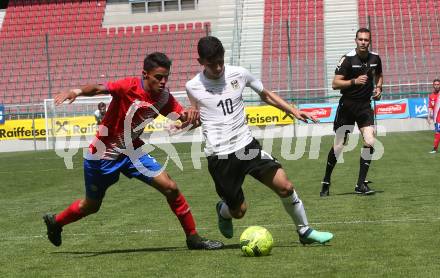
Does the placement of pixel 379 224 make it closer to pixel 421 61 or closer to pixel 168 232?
pixel 168 232

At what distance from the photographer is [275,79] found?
35688mm

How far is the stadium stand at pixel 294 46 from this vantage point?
35.4 meters

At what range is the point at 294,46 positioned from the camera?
38656mm

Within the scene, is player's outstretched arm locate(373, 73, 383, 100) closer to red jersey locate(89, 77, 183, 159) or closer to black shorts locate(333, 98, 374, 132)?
black shorts locate(333, 98, 374, 132)

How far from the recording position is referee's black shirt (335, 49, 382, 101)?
12023 millimetres

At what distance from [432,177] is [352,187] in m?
1.80

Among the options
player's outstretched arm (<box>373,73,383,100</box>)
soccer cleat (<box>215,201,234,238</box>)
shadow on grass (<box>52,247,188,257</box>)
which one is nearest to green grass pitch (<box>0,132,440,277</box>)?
shadow on grass (<box>52,247,188,257</box>)

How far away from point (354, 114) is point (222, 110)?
197 inches

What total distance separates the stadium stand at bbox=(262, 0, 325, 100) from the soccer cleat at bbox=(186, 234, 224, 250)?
84.4 ft

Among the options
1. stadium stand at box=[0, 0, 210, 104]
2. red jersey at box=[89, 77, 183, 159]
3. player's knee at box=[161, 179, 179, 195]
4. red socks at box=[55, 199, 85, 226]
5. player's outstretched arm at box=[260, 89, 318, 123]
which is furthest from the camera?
stadium stand at box=[0, 0, 210, 104]

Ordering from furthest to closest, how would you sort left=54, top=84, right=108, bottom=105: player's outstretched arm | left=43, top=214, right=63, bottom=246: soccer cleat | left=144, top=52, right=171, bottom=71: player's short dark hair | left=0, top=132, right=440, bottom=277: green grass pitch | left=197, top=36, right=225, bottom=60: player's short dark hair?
1. left=43, top=214, right=63, bottom=246: soccer cleat
2. left=144, top=52, right=171, bottom=71: player's short dark hair
3. left=197, top=36, right=225, bottom=60: player's short dark hair
4. left=54, top=84, right=108, bottom=105: player's outstretched arm
5. left=0, top=132, right=440, bottom=277: green grass pitch

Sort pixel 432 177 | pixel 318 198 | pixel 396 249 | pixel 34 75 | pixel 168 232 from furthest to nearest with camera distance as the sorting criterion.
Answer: pixel 34 75 → pixel 432 177 → pixel 318 198 → pixel 168 232 → pixel 396 249

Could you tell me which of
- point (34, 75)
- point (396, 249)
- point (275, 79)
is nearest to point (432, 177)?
point (396, 249)

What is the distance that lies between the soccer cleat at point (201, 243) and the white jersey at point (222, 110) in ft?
2.71
